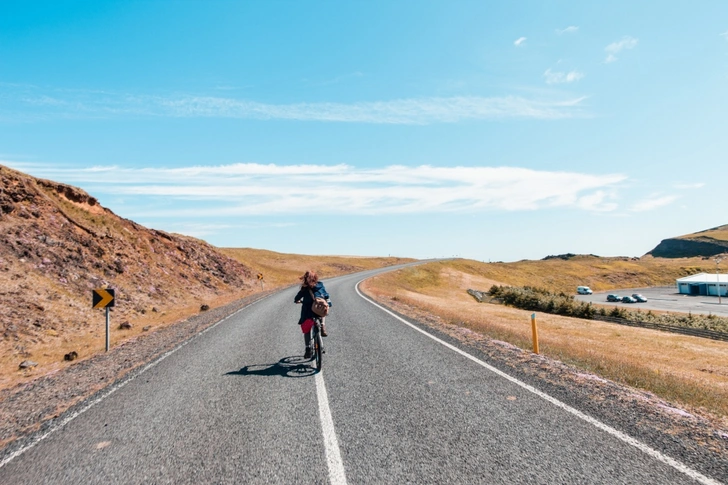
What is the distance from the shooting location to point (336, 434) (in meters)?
5.26

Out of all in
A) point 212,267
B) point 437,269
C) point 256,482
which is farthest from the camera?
point 437,269

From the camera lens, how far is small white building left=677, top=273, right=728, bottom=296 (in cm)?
6644

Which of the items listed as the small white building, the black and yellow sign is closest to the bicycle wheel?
the black and yellow sign

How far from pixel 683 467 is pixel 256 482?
Result: 15.1 feet

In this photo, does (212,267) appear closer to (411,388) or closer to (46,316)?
(46,316)

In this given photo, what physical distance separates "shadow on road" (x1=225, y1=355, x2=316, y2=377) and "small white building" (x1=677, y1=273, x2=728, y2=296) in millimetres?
81212

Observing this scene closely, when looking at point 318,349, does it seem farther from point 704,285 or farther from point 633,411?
point 704,285

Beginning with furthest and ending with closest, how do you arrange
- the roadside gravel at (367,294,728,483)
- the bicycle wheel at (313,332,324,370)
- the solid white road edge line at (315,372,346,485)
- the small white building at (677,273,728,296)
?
the small white building at (677,273,728,296)
the bicycle wheel at (313,332,324,370)
the roadside gravel at (367,294,728,483)
the solid white road edge line at (315,372,346,485)

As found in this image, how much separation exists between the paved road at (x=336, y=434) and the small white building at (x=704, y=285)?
3182 inches

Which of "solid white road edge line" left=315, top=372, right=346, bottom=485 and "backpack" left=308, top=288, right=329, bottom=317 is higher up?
"backpack" left=308, top=288, right=329, bottom=317

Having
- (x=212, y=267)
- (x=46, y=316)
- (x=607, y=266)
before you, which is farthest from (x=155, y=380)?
(x=607, y=266)

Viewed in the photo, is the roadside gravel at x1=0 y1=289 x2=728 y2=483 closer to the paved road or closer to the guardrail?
the paved road

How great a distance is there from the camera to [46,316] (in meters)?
17.0

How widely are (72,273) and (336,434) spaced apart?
23.6 metres
